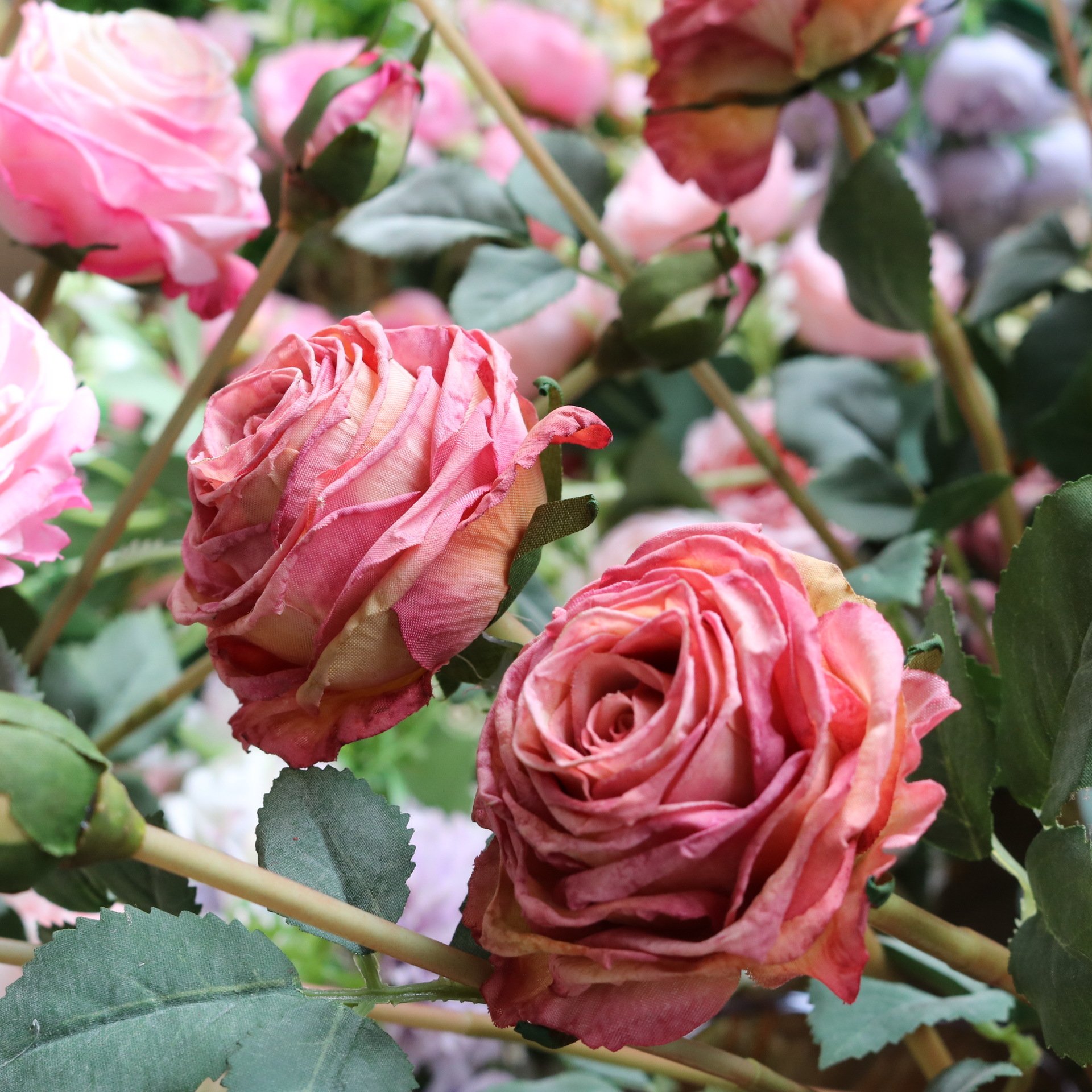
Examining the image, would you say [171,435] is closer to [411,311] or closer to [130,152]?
[130,152]

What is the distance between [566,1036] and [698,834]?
64mm

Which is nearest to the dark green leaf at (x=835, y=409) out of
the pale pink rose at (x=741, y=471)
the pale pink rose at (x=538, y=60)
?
the pale pink rose at (x=741, y=471)

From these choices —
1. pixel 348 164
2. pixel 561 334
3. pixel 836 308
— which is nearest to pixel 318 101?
pixel 348 164

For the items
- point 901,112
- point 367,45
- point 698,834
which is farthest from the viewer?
point 901,112

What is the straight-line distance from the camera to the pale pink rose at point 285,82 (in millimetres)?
602

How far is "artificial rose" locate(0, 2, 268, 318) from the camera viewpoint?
0.32 m

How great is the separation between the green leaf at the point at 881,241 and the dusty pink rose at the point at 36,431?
0.26 meters

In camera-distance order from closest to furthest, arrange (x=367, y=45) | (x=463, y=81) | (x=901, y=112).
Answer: (x=367, y=45) < (x=901, y=112) < (x=463, y=81)

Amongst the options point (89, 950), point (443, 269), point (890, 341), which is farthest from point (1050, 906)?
point (443, 269)

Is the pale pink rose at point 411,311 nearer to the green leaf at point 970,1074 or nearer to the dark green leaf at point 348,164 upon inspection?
the dark green leaf at point 348,164

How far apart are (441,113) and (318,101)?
49cm

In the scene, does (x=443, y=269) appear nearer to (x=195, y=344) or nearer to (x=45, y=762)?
(x=195, y=344)

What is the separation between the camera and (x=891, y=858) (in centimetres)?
18

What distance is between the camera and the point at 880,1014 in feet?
0.92
